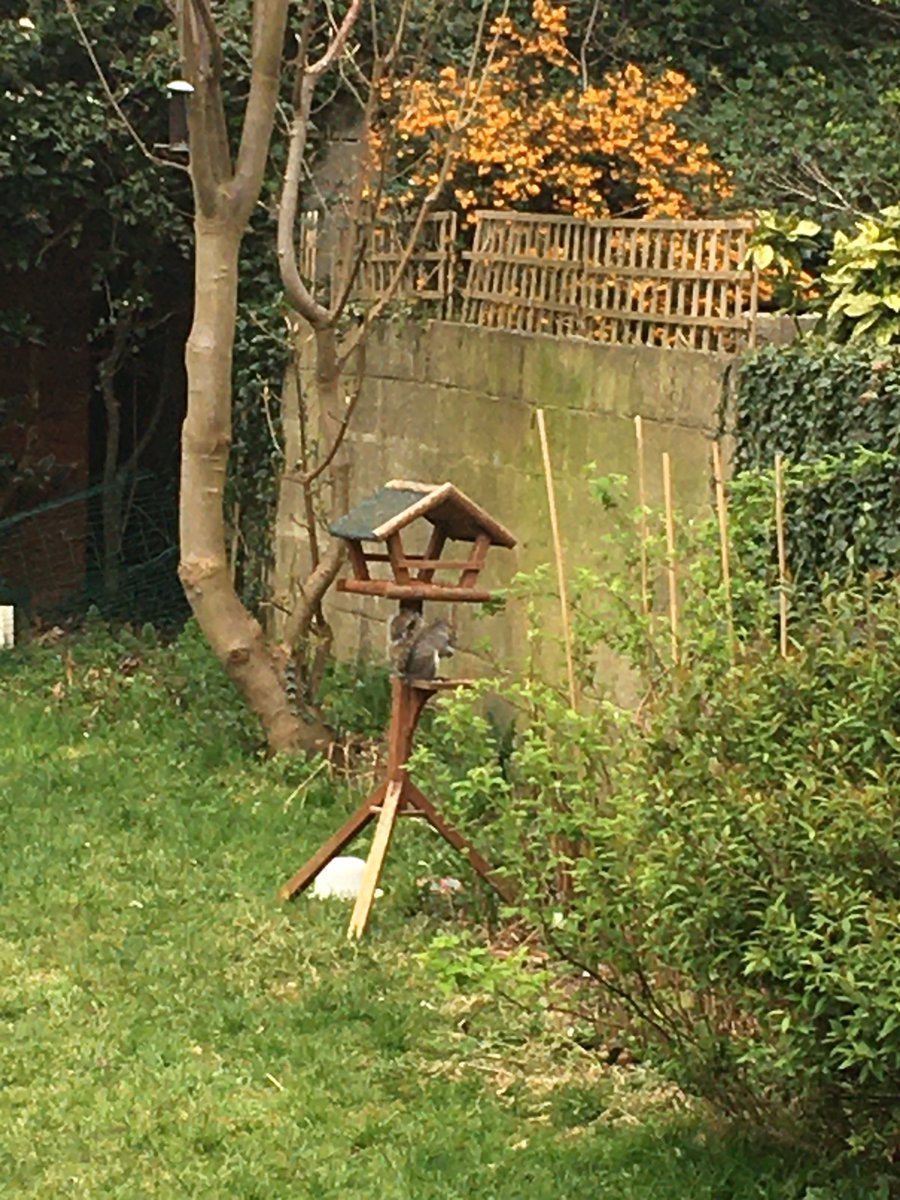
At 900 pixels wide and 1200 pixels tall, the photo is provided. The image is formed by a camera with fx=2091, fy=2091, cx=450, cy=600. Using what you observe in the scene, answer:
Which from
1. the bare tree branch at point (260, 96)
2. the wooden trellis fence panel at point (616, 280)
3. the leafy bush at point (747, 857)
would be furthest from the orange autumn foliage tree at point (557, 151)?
the leafy bush at point (747, 857)

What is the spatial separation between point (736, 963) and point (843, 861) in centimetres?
30

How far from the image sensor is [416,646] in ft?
20.8

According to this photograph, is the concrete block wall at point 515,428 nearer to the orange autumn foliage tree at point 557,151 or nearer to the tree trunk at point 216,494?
the orange autumn foliage tree at point 557,151

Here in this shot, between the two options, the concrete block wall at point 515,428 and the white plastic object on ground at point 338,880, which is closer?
the white plastic object on ground at point 338,880

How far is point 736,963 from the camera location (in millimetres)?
3986

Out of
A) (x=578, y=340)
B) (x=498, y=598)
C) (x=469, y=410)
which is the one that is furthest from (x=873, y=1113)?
(x=469, y=410)

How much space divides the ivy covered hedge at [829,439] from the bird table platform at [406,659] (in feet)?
3.21

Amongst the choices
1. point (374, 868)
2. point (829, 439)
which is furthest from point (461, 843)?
point (829, 439)

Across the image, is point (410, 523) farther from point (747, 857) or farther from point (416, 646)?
point (747, 857)

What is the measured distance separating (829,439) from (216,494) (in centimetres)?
283

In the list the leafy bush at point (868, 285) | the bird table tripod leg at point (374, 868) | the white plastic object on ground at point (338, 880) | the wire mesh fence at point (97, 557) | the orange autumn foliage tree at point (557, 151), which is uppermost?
the orange autumn foliage tree at point (557, 151)

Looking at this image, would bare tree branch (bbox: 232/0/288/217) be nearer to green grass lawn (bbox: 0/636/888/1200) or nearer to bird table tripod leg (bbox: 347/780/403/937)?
green grass lawn (bbox: 0/636/888/1200)

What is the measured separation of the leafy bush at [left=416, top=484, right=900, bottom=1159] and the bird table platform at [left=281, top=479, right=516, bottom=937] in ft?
4.25

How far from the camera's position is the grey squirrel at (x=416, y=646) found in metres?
6.34
